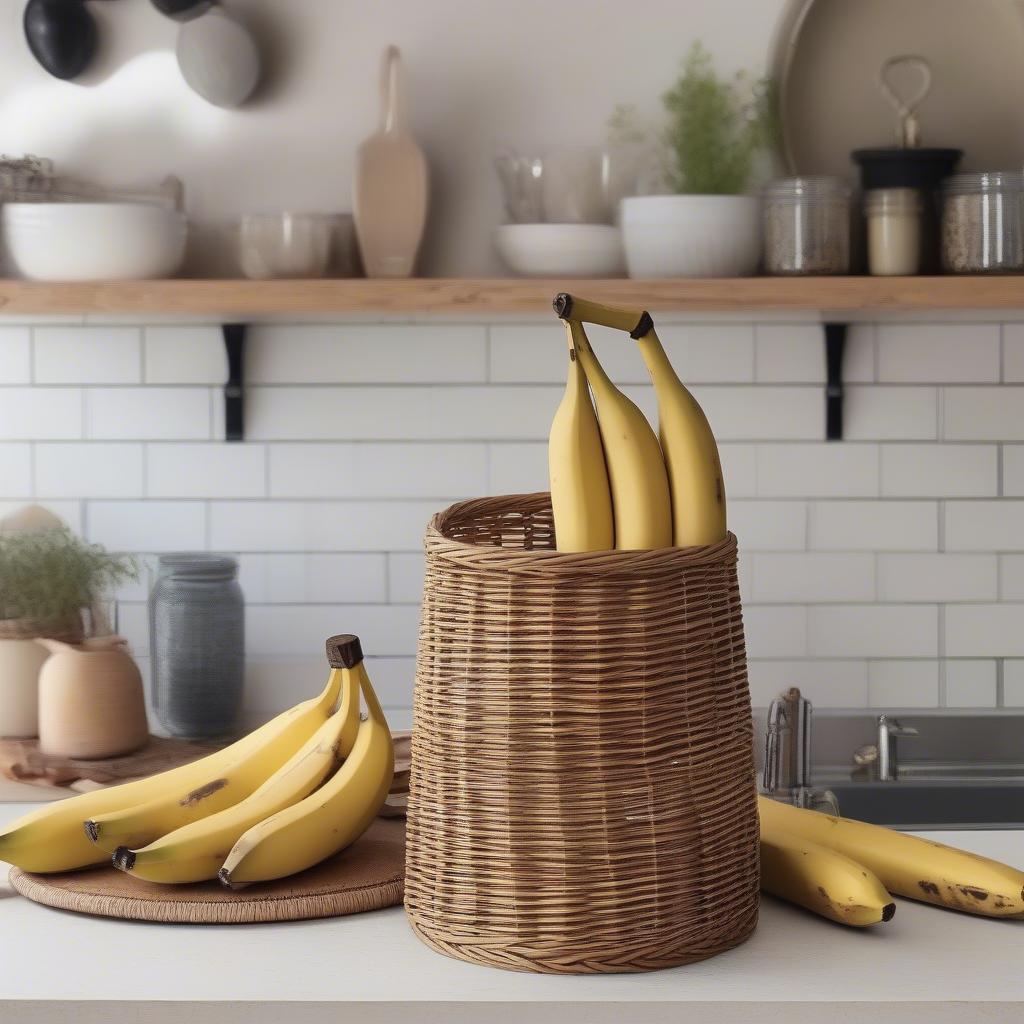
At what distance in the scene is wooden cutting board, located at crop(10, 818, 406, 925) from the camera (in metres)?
1.08

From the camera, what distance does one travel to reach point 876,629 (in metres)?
2.36

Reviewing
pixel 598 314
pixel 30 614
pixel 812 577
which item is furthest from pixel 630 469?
pixel 812 577

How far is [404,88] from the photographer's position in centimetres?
219

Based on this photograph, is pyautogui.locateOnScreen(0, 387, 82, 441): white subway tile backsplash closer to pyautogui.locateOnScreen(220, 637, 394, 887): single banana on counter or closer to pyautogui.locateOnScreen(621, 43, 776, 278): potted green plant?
pyautogui.locateOnScreen(621, 43, 776, 278): potted green plant

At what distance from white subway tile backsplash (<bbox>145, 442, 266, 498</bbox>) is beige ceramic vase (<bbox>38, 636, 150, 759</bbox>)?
47 cm

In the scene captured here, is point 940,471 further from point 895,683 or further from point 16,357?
point 16,357

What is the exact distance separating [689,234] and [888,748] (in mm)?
886

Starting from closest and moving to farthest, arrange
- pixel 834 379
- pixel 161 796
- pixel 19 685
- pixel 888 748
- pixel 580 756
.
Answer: pixel 580 756 → pixel 161 796 → pixel 19 685 → pixel 888 748 → pixel 834 379

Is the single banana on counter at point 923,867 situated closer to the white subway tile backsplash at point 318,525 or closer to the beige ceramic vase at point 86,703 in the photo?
the beige ceramic vase at point 86,703

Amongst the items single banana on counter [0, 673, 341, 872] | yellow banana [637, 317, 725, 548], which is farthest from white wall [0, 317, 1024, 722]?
yellow banana [637, 317, 725, 548]

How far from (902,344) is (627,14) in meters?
0.73

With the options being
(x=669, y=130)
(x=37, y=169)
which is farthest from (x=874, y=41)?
(x=37, y=169)

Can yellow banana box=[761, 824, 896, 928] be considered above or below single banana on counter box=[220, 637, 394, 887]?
below

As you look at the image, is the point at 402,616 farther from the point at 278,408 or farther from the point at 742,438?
the point at 742,438
